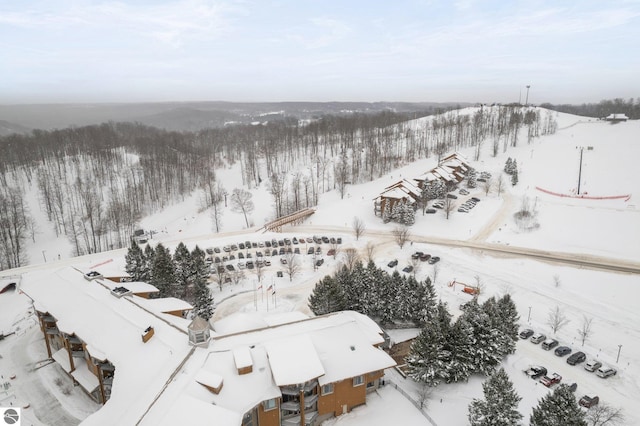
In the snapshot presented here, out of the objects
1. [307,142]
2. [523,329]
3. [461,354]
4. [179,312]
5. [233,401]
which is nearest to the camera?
[233,401]

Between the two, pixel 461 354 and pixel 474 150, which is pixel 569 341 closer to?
pixel 461 354

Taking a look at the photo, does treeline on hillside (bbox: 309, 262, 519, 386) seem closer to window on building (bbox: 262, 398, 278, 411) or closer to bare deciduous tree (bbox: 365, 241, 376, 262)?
window on building (bbox: 262, 398, 278, 411)

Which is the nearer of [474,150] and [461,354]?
[461,354]

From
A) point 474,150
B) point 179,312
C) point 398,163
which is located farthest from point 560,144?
point 179,312

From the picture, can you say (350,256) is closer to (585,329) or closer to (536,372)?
(536,372)

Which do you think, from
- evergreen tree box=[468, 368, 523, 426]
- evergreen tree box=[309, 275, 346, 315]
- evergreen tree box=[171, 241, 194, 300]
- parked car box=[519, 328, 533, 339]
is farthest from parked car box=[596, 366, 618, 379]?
evergreen tree box=[171, 241, 194, 300]

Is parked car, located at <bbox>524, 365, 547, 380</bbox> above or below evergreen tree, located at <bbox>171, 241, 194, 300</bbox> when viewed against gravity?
below

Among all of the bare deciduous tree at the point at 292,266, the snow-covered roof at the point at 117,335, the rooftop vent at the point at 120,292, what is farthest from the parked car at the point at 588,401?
the rooftop vent at the point at 120,292

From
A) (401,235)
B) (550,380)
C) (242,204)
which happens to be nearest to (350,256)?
(401,235)
